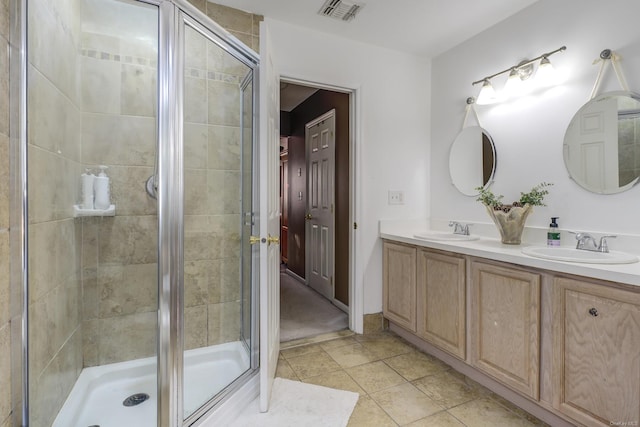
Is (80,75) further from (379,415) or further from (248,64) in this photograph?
(379,415)

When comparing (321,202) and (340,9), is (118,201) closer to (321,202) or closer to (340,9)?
(340,9)

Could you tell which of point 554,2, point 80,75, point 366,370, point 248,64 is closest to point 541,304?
point 366,370

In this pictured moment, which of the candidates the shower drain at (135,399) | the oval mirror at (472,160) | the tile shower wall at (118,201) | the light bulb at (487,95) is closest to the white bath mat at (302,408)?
the shower drain at (135,399)

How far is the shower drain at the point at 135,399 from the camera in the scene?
5.19ft

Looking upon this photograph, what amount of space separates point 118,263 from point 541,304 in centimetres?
222

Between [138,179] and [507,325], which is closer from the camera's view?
[507,325]

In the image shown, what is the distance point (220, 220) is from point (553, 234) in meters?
2.02

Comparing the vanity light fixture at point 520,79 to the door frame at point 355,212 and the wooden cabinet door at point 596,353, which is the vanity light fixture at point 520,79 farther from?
the wooden cabinet door at point 596,353

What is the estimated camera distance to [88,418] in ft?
5.06

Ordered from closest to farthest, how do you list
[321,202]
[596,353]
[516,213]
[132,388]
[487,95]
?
[596,353] → [132,388] → [516,213] → [487,95] → [321,202]

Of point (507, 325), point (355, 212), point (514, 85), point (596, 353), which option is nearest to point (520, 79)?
point (514, 85)

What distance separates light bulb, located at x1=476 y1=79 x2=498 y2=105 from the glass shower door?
166 centimetres

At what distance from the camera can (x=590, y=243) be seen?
1.78 metres

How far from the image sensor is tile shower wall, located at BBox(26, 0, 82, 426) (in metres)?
1.22
